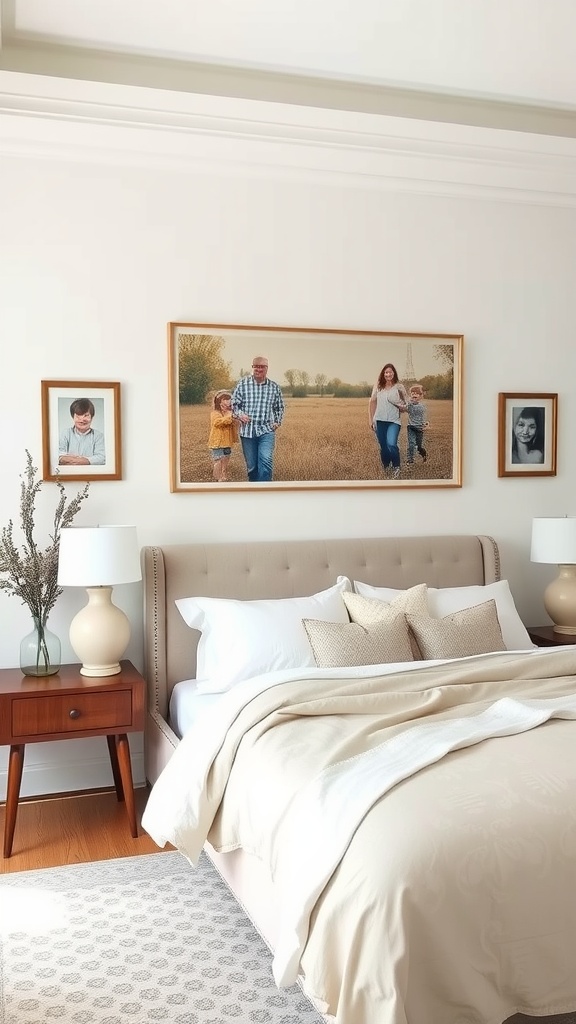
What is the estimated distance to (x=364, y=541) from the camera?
472 cm

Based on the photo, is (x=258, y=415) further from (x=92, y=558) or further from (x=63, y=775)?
(x=63, y=775)

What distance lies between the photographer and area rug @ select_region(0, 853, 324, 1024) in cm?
262

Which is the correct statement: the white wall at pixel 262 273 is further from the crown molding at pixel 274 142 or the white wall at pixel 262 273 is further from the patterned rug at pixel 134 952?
the patterned rug at pixel 134 952

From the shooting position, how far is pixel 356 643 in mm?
3797

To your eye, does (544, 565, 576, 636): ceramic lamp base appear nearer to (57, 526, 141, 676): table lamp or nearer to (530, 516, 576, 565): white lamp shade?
(530, 516, 576, 565): white lamp shade

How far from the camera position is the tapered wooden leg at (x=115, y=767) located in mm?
4297

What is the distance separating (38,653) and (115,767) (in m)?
0.69

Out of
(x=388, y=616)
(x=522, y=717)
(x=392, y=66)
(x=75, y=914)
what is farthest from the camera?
(x=392, y=66)

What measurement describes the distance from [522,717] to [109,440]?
7.64 feet

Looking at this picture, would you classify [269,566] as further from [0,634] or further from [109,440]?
[0,634]

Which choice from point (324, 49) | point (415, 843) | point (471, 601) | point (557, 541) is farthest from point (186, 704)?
point (324, 49)

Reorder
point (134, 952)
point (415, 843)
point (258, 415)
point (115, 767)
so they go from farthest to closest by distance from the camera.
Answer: point (258, 415)
point (115, 767)
point (134, 952)
point (415, 843)

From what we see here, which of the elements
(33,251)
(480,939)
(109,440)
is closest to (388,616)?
(109,440)

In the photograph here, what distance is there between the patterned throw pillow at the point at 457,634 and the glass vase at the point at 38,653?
154 cm
